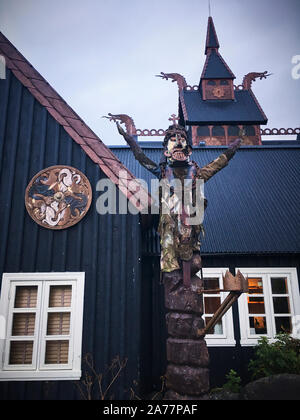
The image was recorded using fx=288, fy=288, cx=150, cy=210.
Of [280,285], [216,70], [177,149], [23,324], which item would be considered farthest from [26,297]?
[216,70]

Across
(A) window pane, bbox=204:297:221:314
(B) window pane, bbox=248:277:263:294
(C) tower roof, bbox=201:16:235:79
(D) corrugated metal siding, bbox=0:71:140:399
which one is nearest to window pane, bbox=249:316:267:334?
(B) window pane, bbox=248:277:263:294

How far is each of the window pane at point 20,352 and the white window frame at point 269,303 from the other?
16.2 feet

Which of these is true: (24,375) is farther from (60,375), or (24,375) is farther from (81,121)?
(81,121)

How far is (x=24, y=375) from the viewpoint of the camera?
4.70m

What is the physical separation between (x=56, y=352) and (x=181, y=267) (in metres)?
2.68

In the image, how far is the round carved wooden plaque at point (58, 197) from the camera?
5.40 m

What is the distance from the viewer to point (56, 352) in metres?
4.88

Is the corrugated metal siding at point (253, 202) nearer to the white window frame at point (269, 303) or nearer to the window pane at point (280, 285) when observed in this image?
the white window frame at point (269, 303)

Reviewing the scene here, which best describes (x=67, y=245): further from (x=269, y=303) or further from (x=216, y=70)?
(x=216, y=70)

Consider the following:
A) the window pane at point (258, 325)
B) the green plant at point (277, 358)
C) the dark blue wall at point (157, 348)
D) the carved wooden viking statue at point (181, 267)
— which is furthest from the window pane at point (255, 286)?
the carved wooden viking statue at point (181, 267)

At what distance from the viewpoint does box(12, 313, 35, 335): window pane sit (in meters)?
→ 4.93

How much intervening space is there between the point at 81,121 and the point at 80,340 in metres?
4.09

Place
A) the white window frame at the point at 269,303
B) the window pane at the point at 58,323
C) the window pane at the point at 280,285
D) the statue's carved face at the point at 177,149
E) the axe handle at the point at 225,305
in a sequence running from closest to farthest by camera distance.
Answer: the axe handle at the point at 225,305
the statue's carved face at the point at 177,149
the window pane at the point at 58,323
the white window frame at the point at 269,303
the window pane at the point at 280,285
